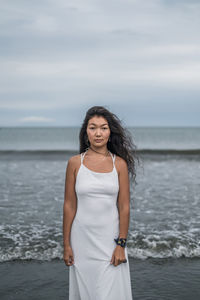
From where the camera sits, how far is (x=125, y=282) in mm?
2855

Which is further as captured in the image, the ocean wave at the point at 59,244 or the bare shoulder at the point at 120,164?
the ocean wave at the point at 59,244

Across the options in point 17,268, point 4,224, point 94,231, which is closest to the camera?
point 94,231

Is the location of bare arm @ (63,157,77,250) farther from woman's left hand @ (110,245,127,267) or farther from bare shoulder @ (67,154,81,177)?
woman's left hand @ (110,245,127,267)

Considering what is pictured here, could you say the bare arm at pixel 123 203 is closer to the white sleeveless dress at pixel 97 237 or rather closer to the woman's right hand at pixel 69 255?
the white sleeveless dress at pixel 97 237

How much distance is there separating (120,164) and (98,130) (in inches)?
12.9

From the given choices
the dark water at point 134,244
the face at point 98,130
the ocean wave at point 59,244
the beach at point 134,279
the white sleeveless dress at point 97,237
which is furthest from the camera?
the ocean wave at point 59,244

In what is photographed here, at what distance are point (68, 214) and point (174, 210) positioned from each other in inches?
264

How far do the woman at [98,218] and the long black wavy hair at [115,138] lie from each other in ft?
0.03

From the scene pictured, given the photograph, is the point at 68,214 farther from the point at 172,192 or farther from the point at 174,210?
the point at 172,192

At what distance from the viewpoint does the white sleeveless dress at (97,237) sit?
2.75 meters

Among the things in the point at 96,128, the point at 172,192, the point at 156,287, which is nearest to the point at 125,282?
the point at 96,128

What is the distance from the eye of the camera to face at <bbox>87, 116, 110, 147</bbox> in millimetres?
2873

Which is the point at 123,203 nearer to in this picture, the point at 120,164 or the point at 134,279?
the point at 120,164

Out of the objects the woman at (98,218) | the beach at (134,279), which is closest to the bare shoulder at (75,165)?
the woman at (98,218)
